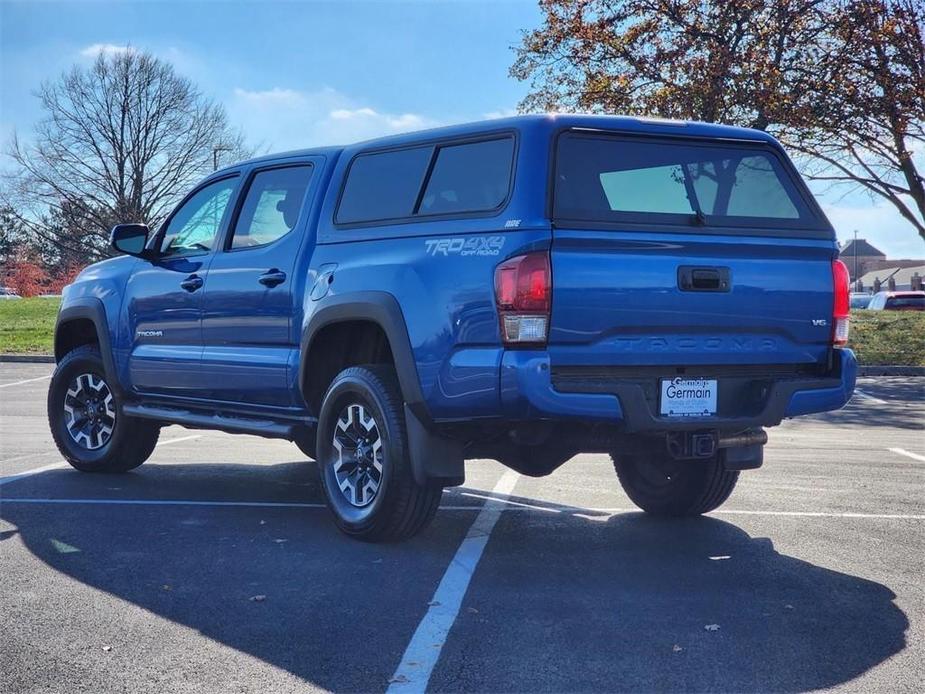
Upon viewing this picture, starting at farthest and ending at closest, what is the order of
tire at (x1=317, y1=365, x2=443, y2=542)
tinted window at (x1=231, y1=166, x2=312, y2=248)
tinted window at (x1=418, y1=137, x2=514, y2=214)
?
tinted window at (x1=231, y1=166, x2=312, y2=248) < tire at (x1=317, y1=365, x2=443, y2=542) < tinted window at (x1=418, y1=137, x2=514, y2=214)

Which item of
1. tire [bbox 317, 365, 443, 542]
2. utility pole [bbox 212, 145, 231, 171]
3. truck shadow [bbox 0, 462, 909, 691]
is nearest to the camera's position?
truck shadow [bbox 0, 462, 909, 691]

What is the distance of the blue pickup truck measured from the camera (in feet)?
17.0

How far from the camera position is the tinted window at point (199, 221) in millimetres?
7516

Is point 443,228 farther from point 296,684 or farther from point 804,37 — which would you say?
point 804,37

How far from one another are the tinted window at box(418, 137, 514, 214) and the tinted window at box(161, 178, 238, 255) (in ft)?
6.73

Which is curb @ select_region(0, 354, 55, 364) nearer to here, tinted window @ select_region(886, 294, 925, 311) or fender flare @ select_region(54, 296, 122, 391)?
fender flare @ select_region(54, 296, 122, 391)

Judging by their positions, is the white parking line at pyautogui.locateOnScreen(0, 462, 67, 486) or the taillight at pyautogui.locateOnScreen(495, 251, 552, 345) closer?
the taillight at pyautogui.locateOnScreen(495, 251, 552, 345)

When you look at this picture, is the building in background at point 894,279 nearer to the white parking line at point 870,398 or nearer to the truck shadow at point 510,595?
the white parking line at point 870,398

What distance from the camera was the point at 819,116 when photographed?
2427 centimetres

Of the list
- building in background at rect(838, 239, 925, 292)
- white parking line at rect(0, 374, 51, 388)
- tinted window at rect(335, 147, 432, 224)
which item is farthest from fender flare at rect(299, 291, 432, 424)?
building in background at rect(838, 239, 925, 292)

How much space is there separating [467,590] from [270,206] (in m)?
3.03

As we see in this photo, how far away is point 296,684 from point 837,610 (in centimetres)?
226

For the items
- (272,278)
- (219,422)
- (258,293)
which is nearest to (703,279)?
(272,278)

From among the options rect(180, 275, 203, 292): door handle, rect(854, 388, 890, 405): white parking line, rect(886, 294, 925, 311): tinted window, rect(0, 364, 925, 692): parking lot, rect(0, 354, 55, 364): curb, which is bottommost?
rect(854, 388, 890, 405): white parking line
